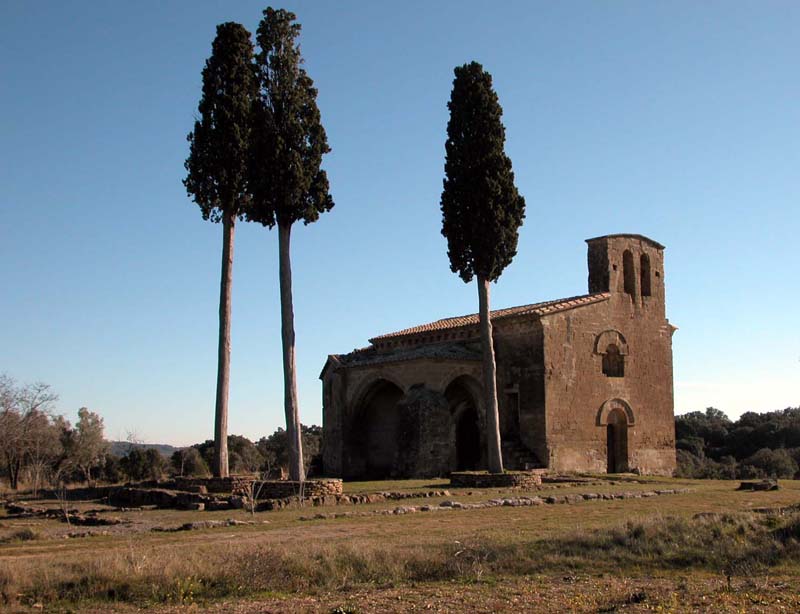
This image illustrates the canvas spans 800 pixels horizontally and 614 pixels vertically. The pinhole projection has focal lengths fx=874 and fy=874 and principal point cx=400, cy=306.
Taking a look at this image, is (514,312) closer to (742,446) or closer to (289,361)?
(289,361)

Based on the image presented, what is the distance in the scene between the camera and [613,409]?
3077 cm

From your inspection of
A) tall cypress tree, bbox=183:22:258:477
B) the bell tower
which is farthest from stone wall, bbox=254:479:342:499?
the bell tower

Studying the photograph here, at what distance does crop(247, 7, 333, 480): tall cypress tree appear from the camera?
20.8 meters

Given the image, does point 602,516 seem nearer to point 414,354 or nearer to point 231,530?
point 231,530

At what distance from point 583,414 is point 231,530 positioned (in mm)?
18625

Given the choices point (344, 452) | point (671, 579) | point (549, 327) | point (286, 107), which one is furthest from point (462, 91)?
point (671, 579)

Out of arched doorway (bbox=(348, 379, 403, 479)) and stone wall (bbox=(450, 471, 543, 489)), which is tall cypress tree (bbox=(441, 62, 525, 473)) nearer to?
stone wall (bbox=(450, 471, 543, 489))

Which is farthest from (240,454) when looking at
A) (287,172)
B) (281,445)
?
(287,172)

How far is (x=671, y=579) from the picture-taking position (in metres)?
9.79

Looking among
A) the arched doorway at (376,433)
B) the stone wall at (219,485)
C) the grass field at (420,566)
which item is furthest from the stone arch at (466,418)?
the grass field at (420,566)

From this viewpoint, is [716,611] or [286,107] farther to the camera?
[286,107]

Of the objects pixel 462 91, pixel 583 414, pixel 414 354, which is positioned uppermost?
pixel 462 91

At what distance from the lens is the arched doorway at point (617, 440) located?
101 feet

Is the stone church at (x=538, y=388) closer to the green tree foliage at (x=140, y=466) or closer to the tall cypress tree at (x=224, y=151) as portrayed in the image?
the tall cypress tree at (x=224, y=151)
